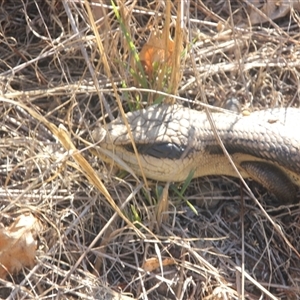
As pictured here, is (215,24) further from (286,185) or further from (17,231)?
(17,231)

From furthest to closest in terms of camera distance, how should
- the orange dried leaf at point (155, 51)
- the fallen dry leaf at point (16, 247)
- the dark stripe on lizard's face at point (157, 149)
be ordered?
the orange dried leaf at point (155, 51) < the dark stripe on lizard's face at point (157, 149) < the fallen dry leaf at point (16, 247)

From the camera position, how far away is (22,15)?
3922 mm

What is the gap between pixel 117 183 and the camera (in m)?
3.33

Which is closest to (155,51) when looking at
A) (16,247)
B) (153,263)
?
(153,263)

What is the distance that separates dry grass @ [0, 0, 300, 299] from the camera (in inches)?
122

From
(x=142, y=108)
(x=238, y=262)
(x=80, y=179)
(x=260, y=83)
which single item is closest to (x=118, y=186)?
(x=80, y=179)

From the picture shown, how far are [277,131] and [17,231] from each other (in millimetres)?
1289

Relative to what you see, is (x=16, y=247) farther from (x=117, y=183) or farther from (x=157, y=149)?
(x=157, y=149)

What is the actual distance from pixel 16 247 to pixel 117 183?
57 cm

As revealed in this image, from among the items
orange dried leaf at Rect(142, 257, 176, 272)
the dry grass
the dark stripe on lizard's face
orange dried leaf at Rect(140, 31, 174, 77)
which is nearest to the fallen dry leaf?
the dry grass

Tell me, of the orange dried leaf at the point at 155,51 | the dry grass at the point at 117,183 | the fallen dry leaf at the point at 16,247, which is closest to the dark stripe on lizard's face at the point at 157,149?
the dry grass at the point at 117,183

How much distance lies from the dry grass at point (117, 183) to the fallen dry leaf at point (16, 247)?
0.05 m

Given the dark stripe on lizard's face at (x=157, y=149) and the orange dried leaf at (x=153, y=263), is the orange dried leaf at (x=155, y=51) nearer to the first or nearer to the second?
the dark stripe on lizard's face at (x=157, y=149)

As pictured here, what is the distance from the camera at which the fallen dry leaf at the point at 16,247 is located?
3031 millimetres
